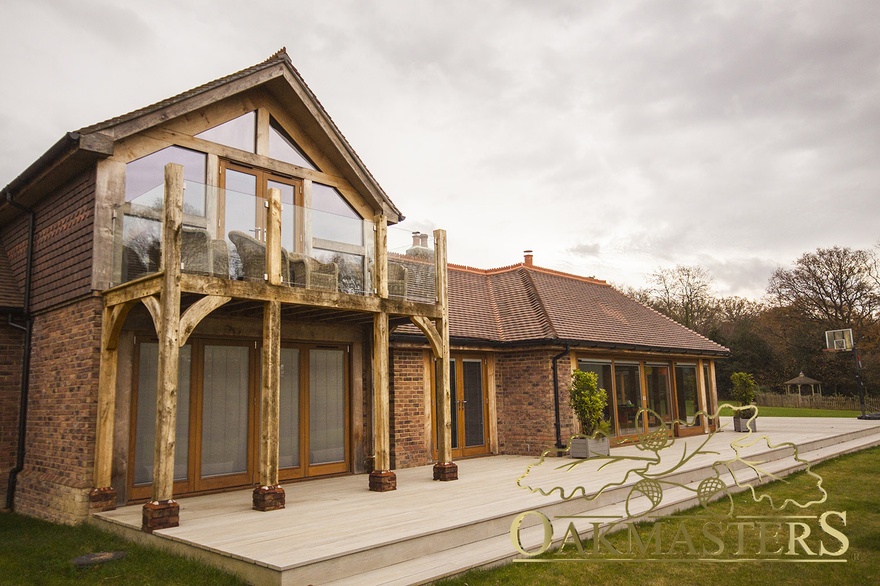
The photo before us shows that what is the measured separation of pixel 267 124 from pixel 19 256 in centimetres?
471

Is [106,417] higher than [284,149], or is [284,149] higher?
[284,149]

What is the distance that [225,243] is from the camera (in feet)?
25.5

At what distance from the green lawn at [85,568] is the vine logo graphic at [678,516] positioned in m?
2.96

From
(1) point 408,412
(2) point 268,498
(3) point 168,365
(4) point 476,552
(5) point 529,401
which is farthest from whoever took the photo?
(5) point 529,401

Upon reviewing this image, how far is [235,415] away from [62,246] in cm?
348

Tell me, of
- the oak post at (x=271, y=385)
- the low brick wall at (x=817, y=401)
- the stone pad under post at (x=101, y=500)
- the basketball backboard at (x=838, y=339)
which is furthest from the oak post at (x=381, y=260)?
the low brick wall at (x=817, y=401)

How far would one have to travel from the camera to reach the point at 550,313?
14.1m

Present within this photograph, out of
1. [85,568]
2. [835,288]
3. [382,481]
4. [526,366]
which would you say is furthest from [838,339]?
[85,568]

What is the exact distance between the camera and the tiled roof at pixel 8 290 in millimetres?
9406

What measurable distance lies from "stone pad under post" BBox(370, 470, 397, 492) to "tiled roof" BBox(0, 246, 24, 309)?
20.3 feet

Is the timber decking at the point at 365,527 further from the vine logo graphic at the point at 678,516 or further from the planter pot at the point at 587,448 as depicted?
the planter pot at the point at 587,448

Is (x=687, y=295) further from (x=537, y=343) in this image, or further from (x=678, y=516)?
(x=678, y=516)

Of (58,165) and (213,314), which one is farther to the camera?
(213,314)

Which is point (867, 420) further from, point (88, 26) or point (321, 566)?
point (88, 26)
